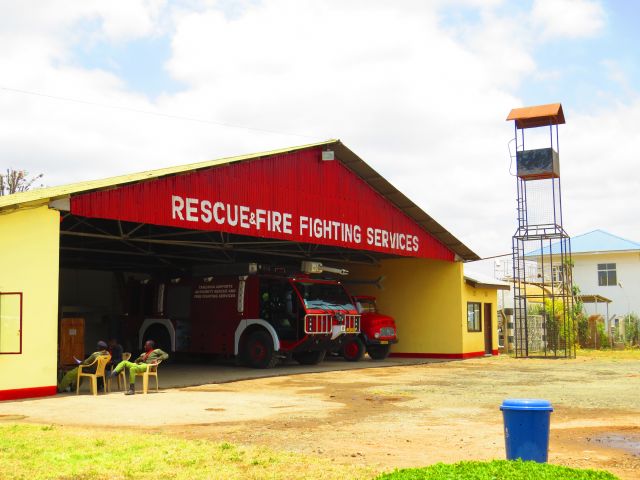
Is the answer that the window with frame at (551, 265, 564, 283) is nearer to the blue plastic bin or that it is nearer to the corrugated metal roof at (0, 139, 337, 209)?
the corrugated metal roof at (0, 139, 337, 209)

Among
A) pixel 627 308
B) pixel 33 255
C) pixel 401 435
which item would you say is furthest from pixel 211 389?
pixel 627 308

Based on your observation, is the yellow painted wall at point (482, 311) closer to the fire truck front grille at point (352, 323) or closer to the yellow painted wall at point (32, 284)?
the fire truck front grille at point (352, 323)

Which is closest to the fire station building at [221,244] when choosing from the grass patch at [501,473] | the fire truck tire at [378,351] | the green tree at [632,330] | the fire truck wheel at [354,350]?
the fire truck tire at [378,351]

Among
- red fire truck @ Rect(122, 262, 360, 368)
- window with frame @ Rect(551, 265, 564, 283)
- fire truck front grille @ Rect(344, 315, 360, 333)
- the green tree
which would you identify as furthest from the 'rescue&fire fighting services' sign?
the green tree

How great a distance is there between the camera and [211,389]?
51.1 ft

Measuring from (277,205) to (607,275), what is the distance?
110 ft

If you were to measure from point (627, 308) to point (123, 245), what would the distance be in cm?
3346

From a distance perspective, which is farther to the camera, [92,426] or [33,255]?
[33,255]

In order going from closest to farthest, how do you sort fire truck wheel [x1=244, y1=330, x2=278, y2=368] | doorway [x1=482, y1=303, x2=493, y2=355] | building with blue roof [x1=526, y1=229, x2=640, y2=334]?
fire truck wheel [x1=244, y1=330, x2=278, y2=368] < doorway [x1=482, y1=303, x2=493, y2=355] < building with blue roof [x1=526, y1=229, x2=640, y2=334]

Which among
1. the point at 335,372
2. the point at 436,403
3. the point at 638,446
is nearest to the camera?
the point at 638,446

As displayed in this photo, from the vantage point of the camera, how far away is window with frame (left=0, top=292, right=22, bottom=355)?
13305 mm

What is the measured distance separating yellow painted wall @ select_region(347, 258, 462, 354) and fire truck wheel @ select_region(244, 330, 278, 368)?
809 centimetres

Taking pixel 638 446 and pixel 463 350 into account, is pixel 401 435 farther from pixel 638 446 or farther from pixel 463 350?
pixel 463 350

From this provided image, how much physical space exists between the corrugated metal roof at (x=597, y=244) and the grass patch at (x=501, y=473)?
41.8 m
